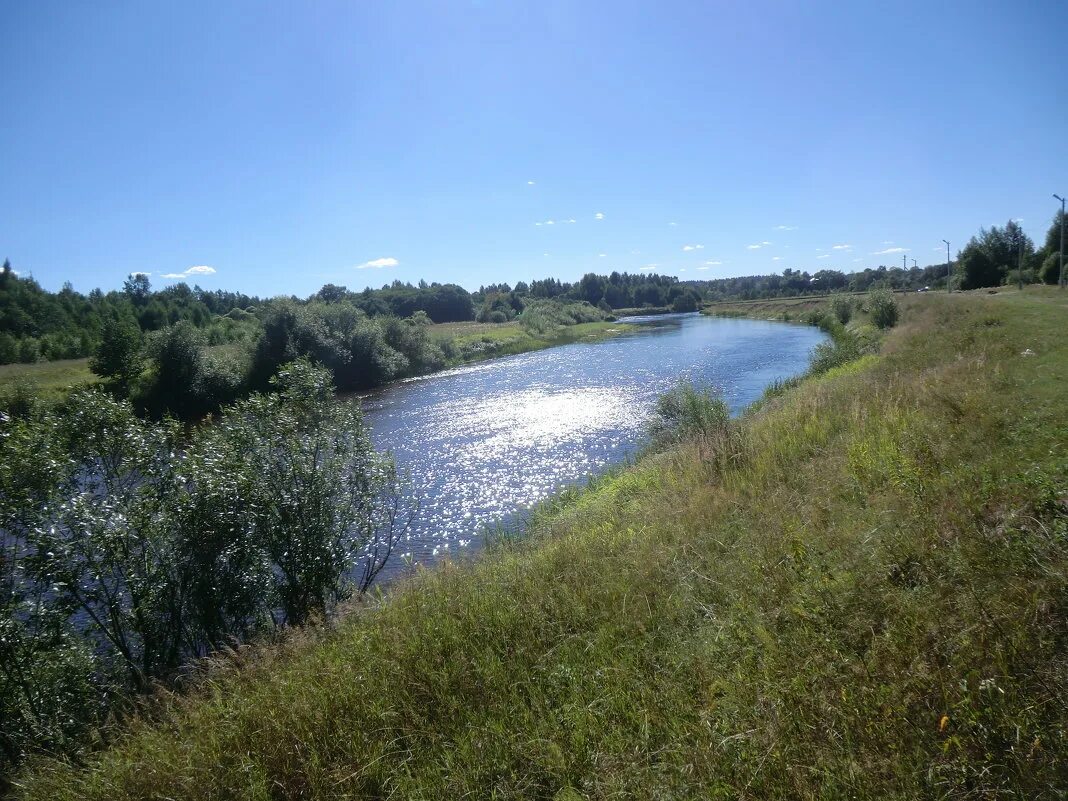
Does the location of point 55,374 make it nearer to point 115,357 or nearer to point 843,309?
point 115,357

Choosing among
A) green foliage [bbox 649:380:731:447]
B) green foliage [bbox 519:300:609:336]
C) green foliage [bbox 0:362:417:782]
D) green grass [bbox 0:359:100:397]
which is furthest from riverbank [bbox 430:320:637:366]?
green foliage [bbox 0:362:417:782]

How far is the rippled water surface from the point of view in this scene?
17.8 m

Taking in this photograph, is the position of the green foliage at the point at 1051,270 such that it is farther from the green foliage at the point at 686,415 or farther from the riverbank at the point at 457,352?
the green foliage at the point at 686,415

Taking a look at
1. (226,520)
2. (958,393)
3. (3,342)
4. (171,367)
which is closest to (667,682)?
(958,393)

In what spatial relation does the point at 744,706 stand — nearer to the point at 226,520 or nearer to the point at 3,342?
the point at 226,520

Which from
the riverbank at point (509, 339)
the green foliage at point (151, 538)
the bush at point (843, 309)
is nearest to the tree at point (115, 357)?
the riverbank at point (509, 339)

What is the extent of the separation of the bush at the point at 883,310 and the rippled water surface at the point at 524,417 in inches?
244

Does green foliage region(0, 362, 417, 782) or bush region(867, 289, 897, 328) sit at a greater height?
bush region(867, 289, 897, 328)

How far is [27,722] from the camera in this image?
7.90 meters

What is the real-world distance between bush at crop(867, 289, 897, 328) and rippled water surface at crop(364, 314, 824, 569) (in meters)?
6.21

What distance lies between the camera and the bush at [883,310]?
38719 millimetres

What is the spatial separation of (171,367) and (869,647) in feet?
150

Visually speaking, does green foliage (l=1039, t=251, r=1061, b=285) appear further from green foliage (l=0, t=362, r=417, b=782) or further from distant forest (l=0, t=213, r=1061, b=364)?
green foliage (l=0, t=362, r=417, b=782)

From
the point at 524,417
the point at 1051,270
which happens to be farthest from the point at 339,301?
the point at 1051,270
